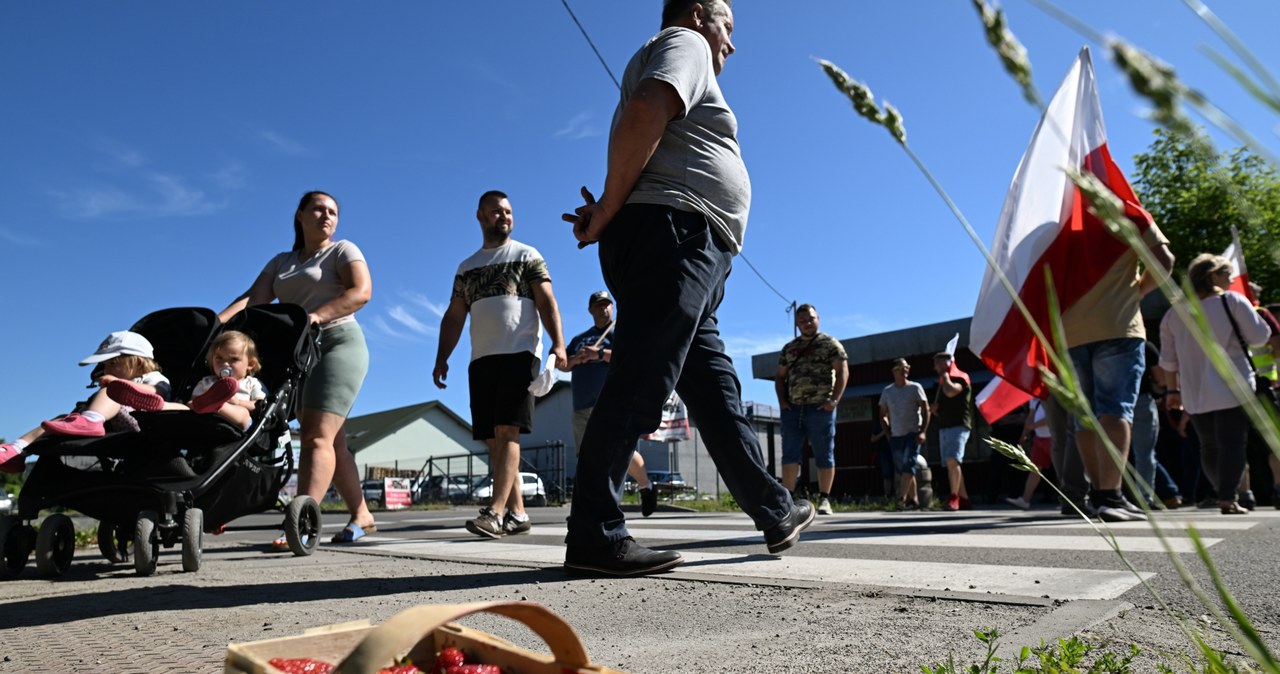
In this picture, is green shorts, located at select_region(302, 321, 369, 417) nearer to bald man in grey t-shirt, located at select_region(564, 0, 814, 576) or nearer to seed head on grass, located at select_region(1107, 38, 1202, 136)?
bald man in grey t-shirt, located at select_region(564, 0, 814, 576)

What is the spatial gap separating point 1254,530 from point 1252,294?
5.36 m

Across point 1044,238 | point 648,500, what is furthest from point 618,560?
point 648,500

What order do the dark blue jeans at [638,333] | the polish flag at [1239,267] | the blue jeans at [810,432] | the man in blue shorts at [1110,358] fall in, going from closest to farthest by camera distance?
the dark blue jeans at [638,333]
the man in blue shorts at [1110,358]
the polish flag at [1239,267]
the blue jeans at [810,432]

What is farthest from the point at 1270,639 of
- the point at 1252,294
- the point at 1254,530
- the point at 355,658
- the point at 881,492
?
the point at 881,492

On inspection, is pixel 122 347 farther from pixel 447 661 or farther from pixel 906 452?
pixel 906 452

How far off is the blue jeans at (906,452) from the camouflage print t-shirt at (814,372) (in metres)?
2.73

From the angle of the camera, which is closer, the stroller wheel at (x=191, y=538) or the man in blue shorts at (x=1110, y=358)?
the stroller wheel at (x=191, y=538)

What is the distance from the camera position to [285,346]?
5.07m

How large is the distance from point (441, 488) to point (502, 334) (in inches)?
1293

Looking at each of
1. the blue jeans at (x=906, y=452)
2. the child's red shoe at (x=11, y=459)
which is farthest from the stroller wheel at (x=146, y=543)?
the blue jeans at (x=906, y=452)

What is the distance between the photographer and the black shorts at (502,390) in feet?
18.3

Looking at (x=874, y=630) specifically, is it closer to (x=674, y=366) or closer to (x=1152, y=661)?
(x=1152, y=661)

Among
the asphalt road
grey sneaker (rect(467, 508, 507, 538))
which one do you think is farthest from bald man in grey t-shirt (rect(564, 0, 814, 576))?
grey sneaker (rect(467, 508, 507, 538))

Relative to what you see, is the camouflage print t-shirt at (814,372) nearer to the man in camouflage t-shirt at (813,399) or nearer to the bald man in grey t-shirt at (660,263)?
the man in camouflage t-shirt at (813,399)
